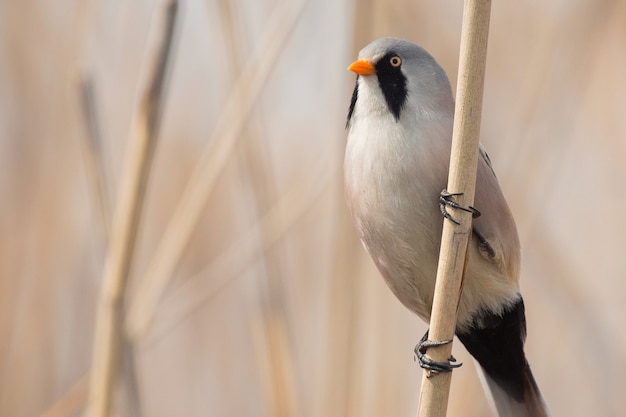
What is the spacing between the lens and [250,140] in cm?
221

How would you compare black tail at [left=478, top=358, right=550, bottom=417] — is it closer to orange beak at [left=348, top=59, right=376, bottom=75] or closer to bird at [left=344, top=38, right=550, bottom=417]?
bird at [left=344, top=38, right=550, bottom=417]

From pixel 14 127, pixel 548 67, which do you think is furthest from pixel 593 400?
pixel 14 127

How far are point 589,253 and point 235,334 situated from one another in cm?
141

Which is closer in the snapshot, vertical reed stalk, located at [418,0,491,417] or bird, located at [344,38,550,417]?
vertical reed stalk, located at [418,0,491,417]

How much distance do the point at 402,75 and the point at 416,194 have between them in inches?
11.3

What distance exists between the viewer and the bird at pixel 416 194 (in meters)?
1.61

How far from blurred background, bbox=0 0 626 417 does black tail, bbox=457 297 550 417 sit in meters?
0.18

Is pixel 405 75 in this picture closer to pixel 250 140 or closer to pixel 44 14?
pixel 250 140

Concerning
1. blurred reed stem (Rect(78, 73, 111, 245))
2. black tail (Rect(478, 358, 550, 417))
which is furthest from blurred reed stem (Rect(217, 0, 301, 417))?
black tail (Rect(478, 358, 550, 417))

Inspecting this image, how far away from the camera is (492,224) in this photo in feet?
5.48

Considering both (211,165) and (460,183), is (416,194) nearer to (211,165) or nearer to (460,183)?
(460,183)

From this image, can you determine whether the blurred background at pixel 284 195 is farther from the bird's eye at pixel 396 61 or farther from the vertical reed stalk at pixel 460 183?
the vertical reed stalk at pixel 460 183

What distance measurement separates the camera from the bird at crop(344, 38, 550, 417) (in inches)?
63.2

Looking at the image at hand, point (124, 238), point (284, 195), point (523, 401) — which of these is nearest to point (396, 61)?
point (124, 238)
